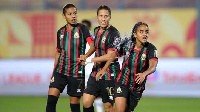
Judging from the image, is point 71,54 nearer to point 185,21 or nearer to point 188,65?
point 188,65

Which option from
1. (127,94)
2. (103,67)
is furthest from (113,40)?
(127,94)

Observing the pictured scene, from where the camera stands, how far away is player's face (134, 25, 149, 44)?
7426 mm

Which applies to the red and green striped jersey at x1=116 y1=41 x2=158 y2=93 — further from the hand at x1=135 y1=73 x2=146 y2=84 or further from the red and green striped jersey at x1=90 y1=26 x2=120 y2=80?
the red and green striped jersey at x1=90 y1=26 x2=120 y2=80

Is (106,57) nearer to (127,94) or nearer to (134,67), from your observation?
(134,67)

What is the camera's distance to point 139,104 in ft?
41.7

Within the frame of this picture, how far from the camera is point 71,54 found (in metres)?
8.23

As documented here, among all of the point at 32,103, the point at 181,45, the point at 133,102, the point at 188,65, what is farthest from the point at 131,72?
the point at 181,45

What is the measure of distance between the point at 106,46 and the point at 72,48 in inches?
20.7

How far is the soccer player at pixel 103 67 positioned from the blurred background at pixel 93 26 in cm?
658

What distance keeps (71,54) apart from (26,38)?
8690mm

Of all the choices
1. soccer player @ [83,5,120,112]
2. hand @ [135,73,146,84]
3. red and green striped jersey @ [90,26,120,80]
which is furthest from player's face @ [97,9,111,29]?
hand @ [135,73,146,84]

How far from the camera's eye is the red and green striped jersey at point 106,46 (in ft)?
26.5

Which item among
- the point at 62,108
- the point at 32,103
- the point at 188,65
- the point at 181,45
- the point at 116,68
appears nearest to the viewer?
the point at 116,68

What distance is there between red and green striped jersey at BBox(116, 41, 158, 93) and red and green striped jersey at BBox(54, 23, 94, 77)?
32.9 inches
